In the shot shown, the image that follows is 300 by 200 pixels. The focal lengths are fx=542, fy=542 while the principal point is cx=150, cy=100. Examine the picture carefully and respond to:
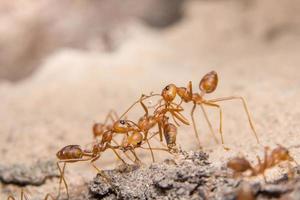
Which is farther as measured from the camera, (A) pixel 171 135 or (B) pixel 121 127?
(B) pixel 121 127

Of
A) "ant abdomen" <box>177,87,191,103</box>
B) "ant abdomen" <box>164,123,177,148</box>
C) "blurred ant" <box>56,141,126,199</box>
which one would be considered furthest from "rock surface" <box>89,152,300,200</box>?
"ant abdomen" <box>177,87,191,103</box>

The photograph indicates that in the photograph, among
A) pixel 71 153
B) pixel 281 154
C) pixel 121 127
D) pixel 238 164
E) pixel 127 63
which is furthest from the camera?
pixel 127 63

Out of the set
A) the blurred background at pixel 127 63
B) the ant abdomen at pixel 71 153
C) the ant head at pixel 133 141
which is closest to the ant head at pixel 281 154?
the ant head at pixel 133 141

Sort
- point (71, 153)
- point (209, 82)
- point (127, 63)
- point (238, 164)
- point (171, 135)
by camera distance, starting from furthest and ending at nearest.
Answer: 1. point (127, 63)
2. point (209, 82)
3. point (71, 153)
4. point (171, 135)
5. point (238, 164)

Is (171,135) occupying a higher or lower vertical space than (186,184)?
higher

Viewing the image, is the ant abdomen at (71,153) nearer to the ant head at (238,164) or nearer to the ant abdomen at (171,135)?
the ant abdomen at (171,135)

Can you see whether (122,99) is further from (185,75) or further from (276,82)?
(276,82)

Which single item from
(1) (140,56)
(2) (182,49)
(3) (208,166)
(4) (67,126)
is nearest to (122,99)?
A: (4) (67,126)

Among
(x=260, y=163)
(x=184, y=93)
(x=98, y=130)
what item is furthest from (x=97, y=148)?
(x=260, y=163)

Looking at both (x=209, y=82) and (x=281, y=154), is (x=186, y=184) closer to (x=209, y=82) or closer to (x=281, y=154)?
(x=281, y=154)
